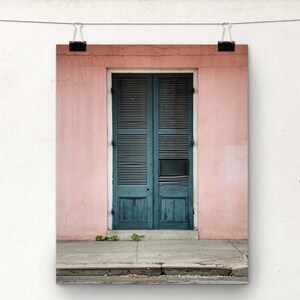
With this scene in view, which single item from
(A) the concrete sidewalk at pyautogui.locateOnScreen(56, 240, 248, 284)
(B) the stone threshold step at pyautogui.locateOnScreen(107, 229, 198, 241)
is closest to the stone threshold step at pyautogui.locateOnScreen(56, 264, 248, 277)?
(A) the concrete sidewalk at pyautogui.locateOnScreen(56, 240, 248, 284)

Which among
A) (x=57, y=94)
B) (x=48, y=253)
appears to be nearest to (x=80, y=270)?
(x=48, y=253)

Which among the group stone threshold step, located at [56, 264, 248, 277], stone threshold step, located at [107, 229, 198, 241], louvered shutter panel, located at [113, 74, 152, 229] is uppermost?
louvered shutter panel, located at [113, 74, 152, 229]

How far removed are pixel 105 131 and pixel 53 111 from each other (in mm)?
249

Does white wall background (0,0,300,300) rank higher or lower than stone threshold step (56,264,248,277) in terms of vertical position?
higher

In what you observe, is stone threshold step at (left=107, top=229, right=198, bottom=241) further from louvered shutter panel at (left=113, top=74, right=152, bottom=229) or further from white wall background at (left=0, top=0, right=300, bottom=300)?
white wall background at (left=0, top=0, right=300, bottom=300)

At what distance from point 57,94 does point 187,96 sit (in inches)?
23.0

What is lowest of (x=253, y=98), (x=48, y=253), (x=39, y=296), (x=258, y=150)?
(x=39, y=296)

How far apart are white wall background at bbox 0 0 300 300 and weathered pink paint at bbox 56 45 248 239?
0.17 feet

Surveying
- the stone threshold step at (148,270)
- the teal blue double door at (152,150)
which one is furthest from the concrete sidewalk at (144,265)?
the teal blue double door at (152,150)

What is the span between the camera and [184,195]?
246 cm

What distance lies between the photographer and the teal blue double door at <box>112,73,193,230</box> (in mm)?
2445

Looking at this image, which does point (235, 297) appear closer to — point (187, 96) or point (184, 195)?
point (184, 195)

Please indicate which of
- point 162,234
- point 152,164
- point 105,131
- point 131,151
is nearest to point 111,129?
point 105,131

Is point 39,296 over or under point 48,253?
under
